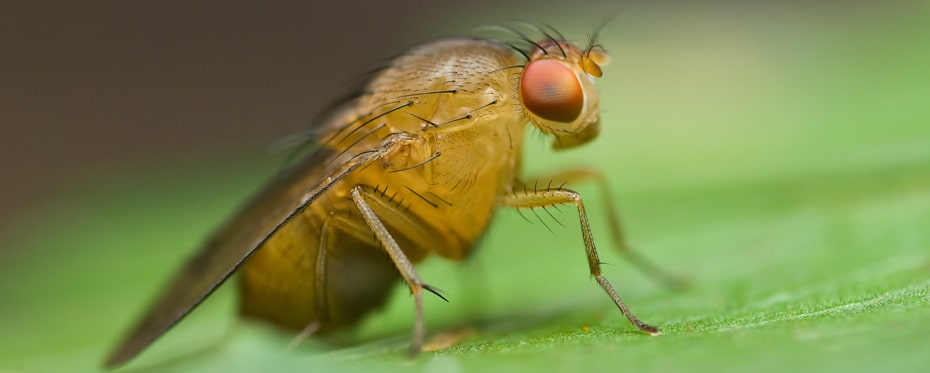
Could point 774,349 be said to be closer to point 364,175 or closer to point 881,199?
point 364,175

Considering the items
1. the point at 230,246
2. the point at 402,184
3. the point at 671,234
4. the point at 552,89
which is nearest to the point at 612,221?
the point at 671,234

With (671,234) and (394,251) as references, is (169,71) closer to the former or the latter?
(671,234)

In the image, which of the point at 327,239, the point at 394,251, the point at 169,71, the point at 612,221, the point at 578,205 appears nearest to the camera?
the point at 394,251

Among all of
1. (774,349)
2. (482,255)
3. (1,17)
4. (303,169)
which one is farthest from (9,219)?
(774,349)

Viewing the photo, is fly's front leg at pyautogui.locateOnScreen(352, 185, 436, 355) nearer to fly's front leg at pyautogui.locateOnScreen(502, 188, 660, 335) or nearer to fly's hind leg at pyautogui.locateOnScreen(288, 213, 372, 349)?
fly's hind leg at pyautogui.locateOnScreen(288, 213, 372, 349)

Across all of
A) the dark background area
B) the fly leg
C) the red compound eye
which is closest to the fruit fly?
the red compound eye

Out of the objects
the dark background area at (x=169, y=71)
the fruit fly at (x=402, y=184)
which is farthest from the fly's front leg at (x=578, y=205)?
the dark background area at (x=169, y=71)

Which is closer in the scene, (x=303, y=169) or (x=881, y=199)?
(x=303, y=169)

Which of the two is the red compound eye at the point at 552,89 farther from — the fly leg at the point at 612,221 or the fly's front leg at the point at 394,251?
the fly's front leg at the point at 394,251
